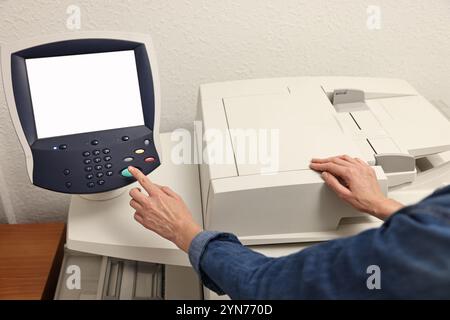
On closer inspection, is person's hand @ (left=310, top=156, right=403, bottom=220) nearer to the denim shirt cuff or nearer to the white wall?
the denim shirt cuff

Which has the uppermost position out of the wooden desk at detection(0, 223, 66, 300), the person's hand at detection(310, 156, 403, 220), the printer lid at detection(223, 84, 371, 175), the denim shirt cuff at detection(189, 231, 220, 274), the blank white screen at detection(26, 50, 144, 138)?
the blank white screen at detection(26, 50, 144, 138)

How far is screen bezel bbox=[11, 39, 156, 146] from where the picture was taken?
666 millimetres

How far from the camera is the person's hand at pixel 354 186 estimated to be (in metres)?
0.67

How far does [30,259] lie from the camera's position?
1.07m

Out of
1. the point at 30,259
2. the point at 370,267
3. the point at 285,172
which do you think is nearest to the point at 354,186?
the point at 285,172

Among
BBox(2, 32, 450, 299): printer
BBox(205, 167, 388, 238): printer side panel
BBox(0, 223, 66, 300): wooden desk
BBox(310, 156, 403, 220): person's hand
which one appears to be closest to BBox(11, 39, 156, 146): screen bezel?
BBox(2, 32, 450, 299): printer

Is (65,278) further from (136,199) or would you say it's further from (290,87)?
(290,87)

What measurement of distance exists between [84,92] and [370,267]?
1.84 feet

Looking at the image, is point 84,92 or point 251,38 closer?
point 84,92

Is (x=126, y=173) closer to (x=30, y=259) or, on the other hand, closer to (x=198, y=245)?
(x=198, y=245)

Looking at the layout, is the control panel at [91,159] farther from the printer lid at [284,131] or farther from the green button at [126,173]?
the printer lid at [284,131]

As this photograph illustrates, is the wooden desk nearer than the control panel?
No

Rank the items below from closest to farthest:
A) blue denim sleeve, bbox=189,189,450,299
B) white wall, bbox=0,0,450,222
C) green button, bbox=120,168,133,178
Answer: blue denim sleeve, bbox=189,189,450,299
green button, bbox=120,168,133,178
white wall, bbox=0,0,450,222

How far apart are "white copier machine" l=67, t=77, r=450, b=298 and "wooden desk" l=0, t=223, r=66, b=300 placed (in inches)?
13.8
